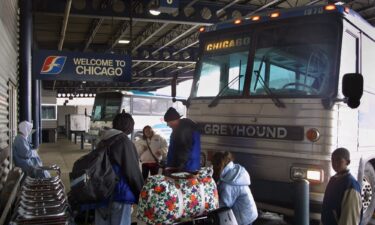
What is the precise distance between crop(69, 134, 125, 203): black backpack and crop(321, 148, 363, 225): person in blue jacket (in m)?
2.20

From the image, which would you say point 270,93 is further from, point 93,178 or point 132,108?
point 132,108

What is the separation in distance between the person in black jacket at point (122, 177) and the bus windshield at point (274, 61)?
210 centimetres

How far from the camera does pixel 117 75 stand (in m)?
11.5

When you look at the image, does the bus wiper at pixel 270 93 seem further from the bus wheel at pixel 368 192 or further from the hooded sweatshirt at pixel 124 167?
the hooded sweatshirt at pixel 124 167

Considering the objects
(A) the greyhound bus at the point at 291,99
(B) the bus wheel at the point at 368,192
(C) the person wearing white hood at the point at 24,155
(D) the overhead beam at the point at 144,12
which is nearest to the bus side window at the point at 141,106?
(D) the overhead beam at the point at 144,12

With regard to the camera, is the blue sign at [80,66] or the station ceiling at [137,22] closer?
the blue sign at [80,66]

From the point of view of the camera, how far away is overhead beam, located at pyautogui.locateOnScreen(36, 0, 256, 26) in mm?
13949

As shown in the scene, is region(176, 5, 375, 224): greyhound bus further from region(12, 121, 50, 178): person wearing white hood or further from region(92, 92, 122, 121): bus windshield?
region(92, 92, 122, 121): bus windshield

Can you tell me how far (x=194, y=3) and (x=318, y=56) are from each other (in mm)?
10693

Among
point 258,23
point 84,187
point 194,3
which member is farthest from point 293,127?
point 194,3

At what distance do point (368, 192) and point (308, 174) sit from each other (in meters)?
1.46

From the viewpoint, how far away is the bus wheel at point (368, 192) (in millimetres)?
5480

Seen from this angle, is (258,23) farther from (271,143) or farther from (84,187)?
(84,187)

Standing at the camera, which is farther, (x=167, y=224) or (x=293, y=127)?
(x=293, y=127)
